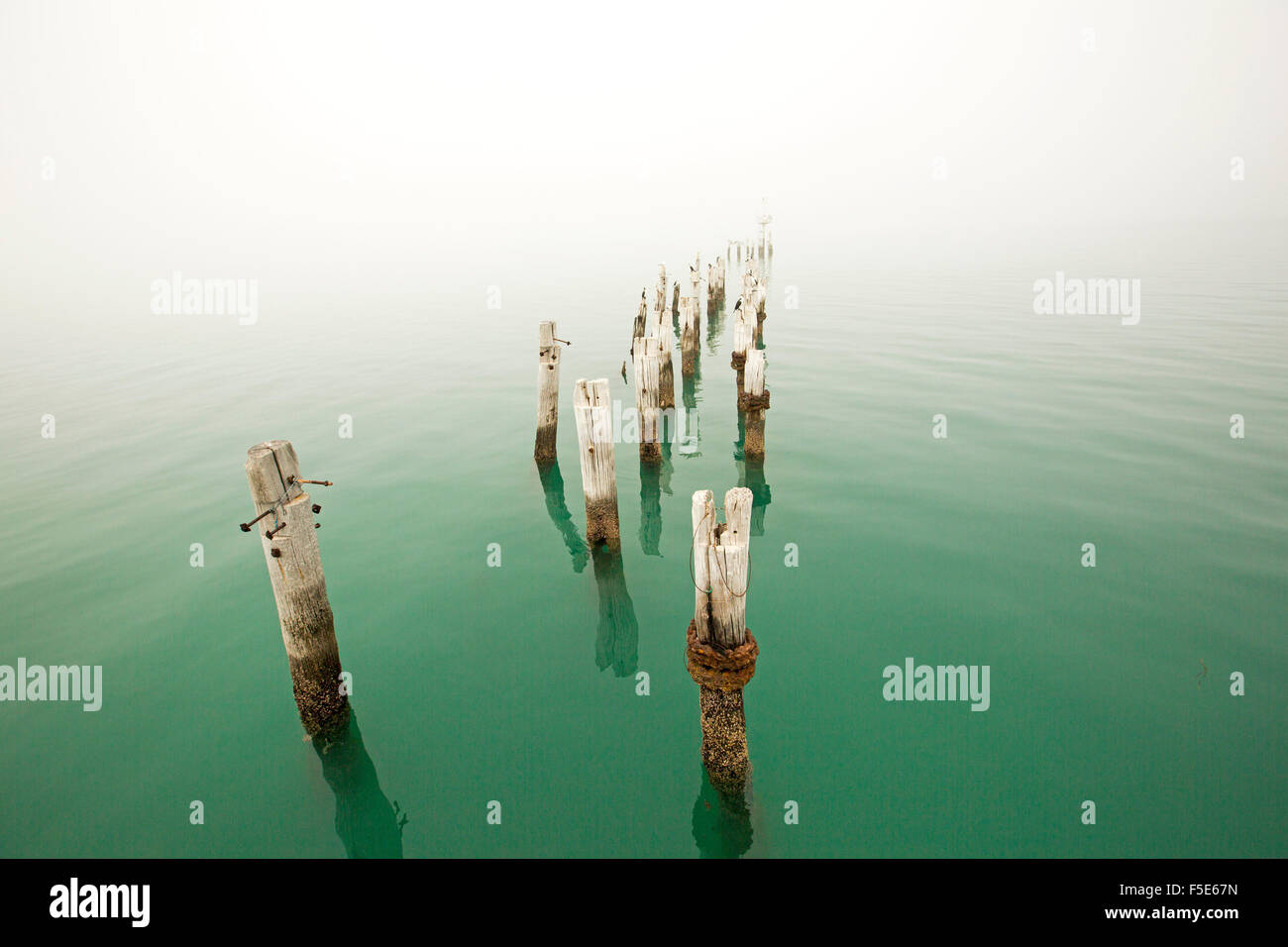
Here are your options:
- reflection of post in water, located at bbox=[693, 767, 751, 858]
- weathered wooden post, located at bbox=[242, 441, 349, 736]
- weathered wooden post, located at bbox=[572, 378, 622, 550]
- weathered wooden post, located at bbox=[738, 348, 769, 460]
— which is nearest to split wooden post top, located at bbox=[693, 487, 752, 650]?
reflection of post in water, located at bbox=[693, 767, 751, 858]

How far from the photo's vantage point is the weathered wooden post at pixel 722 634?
4766 mm

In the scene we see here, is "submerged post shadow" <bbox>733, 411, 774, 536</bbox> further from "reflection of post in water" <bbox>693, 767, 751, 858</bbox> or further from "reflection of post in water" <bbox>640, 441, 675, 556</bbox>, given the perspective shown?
"reflection of post in water" <bbox>693, 767, 751, 858</bbox>

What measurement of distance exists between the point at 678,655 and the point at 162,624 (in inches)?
281

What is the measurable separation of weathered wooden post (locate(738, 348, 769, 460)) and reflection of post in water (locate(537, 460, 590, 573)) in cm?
394

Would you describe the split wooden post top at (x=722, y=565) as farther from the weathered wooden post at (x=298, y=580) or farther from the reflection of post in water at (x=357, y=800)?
the reflection of post in water at (x=357, y=800)

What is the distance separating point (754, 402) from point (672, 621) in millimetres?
5321

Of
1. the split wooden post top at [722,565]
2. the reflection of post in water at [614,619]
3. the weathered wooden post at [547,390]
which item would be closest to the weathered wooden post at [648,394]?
the weathered wooden post at [547,390]

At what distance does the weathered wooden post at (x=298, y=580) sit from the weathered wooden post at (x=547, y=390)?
6409 mm

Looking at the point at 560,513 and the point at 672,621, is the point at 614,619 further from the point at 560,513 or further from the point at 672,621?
the point at 560,513

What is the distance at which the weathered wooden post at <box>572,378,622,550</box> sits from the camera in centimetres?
868

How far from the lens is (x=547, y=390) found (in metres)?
12.1

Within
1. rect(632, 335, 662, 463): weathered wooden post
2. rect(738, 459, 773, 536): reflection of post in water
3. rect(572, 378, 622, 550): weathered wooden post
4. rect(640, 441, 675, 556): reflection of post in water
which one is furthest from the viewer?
rect(738, 459, 773, 536): reflection of post in water
